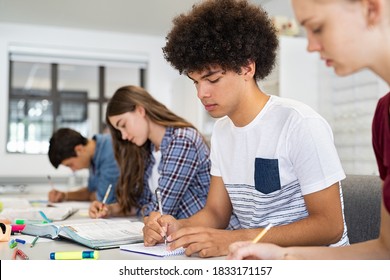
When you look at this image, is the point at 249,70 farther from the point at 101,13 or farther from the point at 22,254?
the point at 101,13

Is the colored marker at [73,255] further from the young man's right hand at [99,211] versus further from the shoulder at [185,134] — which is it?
the young man's right hand at [99,211]

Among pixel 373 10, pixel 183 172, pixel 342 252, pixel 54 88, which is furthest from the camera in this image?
pixel 54 88

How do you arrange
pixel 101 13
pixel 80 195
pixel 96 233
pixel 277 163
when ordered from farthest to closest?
1. pixel 101 13
2. pixel 80 195
3. pixel 96 233
4. pixel 277 163

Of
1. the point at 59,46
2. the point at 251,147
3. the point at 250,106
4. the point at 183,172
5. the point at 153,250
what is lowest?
the point at 153,250

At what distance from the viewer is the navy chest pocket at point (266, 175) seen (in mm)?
1199

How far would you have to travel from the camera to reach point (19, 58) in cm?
502

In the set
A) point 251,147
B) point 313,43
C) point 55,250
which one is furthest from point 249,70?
point 55,250

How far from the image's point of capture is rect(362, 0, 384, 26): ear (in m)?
0.65

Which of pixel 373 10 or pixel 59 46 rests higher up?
pixel 59 46

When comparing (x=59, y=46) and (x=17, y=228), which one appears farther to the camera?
(x=59, y=46)

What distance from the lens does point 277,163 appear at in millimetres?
1197

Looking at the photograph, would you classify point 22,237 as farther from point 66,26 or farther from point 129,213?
point 66,26

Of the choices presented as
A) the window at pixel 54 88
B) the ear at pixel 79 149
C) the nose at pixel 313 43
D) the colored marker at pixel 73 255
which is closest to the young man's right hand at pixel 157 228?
the colored marker at pixel 73 255

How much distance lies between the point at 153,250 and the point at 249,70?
20.6 inches
